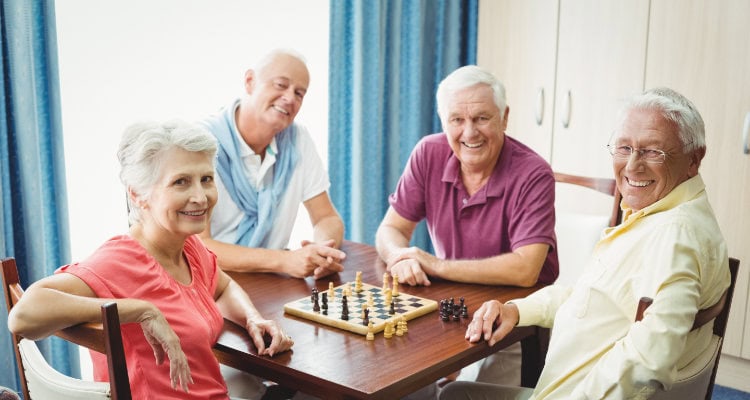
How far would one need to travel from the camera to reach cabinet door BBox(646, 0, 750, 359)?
335 cm

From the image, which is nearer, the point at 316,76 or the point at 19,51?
the point at 19,51

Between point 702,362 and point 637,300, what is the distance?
0.20 metres

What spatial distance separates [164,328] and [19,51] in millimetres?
1402

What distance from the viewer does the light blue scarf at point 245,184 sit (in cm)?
254

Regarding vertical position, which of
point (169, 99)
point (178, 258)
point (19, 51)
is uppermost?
point (19, 51)

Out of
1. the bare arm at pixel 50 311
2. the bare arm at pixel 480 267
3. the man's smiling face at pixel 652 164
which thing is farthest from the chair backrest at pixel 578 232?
the bare arm at pixel 50 311

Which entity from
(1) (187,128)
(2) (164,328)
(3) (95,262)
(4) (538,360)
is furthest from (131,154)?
(4) (538,360)

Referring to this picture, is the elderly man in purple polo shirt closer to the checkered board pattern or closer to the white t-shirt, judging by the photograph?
the checkered board pattern

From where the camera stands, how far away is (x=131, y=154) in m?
1.65

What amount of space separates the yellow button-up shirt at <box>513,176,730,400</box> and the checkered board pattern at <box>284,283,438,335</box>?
1.27 ft

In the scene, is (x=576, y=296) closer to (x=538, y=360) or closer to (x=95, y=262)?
(x=538, y=360)

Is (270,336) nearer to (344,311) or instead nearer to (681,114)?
(344,311)

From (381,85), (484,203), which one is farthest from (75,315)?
(381,85)

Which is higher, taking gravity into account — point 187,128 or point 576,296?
point 187,128
